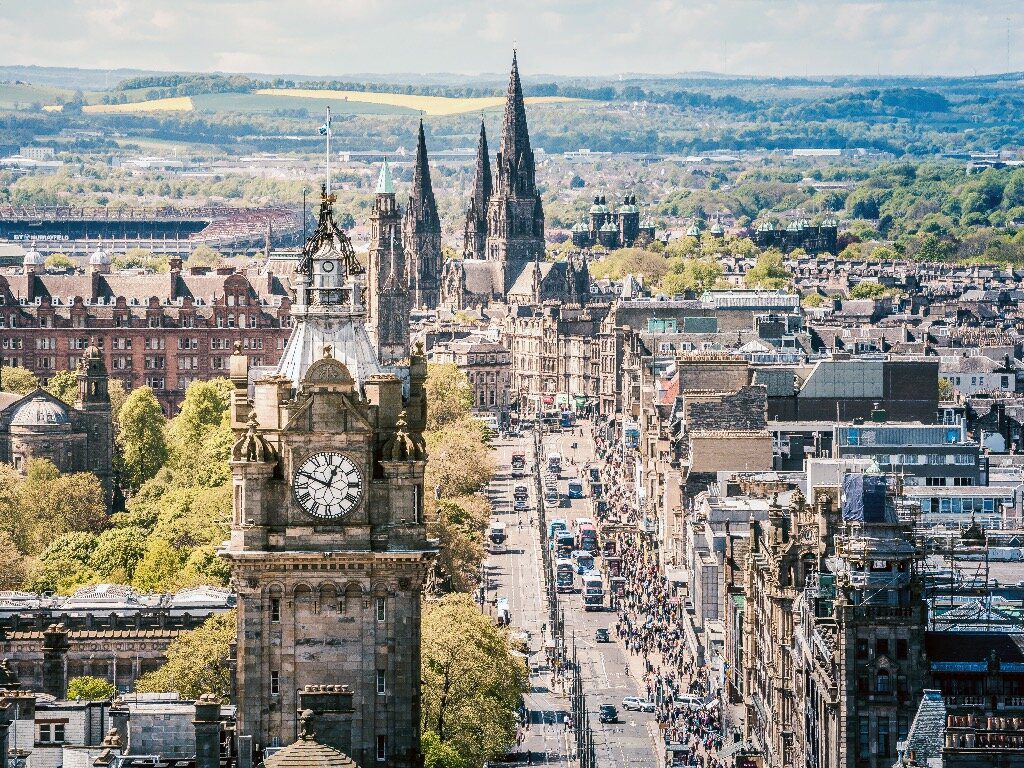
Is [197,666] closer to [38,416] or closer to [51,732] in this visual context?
[51,732]

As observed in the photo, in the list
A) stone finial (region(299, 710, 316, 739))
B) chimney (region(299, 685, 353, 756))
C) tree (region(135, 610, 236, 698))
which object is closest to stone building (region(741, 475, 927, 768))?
tree (region(135, 610, 236, 698))

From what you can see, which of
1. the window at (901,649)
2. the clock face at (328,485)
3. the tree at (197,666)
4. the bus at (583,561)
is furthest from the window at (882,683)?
the bus at (583,561)

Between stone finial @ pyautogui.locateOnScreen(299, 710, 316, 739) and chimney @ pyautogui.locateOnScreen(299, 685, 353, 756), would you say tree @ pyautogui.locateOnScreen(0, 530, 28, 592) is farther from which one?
stone finial @ pyautogui.locateOnScreen(299, 710, 316, 739)

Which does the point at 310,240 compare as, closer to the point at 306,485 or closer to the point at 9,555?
the point at 306,485

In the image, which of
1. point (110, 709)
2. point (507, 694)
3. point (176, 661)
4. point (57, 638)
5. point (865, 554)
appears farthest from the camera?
point (507, 694)

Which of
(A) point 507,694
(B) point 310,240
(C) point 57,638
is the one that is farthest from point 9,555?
(B) point 310,240

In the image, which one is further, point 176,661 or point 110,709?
point 176,661
